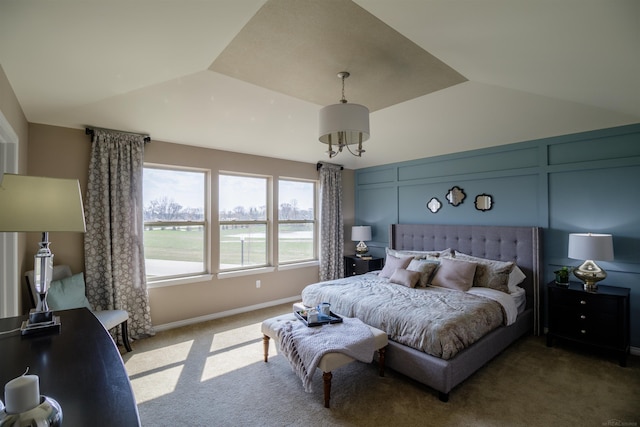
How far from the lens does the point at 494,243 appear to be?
405 cm

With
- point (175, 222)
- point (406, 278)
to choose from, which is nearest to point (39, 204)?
point (175, 222)

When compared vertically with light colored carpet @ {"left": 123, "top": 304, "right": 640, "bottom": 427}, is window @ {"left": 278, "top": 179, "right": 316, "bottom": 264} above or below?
above

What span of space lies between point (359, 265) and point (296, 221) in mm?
1395

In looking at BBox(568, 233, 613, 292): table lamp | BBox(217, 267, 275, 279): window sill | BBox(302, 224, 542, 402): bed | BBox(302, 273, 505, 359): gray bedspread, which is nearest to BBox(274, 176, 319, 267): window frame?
BBox(217, 267, 275, 279): window sill

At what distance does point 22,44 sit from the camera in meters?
1.81

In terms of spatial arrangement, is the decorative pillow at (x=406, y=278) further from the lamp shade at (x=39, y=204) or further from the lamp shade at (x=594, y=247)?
the lamp shade at (x=39, y=204)

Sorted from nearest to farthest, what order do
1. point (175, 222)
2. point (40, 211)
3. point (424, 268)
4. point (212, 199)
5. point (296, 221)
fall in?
point (40, 211) → point (424, 268) → point (175, 222) → point (212, 199) → point (296, 221)

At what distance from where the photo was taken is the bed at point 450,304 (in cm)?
245

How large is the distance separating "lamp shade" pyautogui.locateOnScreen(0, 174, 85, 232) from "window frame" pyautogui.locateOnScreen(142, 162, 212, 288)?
2.50m

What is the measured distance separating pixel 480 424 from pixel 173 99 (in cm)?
391

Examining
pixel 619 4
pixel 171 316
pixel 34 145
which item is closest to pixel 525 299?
pixel 619 4

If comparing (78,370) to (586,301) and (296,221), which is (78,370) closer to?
(586,301)

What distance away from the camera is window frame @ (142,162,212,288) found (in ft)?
12.8

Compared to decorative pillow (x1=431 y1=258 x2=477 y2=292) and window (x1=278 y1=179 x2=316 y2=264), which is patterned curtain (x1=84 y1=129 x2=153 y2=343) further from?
decorative pillow (x1=431 y1=258 x2=477 y2=292)
